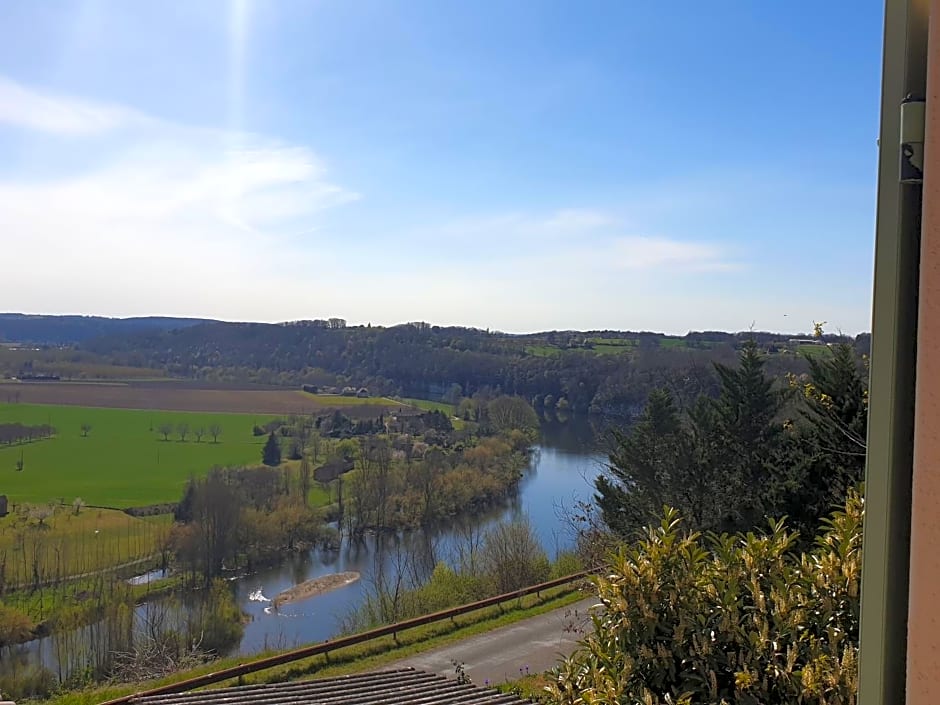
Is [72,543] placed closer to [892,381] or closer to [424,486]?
[424,486]

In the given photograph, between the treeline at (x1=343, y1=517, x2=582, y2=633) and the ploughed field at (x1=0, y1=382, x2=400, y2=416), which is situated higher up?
the ploughed field at (x1=0, y1=382, x2=400, y2=416)

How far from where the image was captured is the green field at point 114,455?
2041 centimetres

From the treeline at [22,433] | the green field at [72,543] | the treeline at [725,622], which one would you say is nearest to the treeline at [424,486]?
the green field at [72,543]

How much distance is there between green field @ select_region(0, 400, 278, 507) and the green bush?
19982 mm

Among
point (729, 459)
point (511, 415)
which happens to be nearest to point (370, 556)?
point (729, 459)

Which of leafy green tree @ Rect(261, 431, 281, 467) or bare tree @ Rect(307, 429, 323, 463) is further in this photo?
bare tree @ Rect(307, 429, 323, 463)

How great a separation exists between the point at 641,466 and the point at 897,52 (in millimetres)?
9088

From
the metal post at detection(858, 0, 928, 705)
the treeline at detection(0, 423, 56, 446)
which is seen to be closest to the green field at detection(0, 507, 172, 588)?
the treeline at detection(0, 423, 56, 446)

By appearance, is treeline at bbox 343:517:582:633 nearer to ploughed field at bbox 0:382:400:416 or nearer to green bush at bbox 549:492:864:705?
green bush at bbox 549:492:864:705

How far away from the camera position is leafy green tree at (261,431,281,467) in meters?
23.6

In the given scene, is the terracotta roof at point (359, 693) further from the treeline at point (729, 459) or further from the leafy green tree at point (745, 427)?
the leafy green tree at point (745, 427)

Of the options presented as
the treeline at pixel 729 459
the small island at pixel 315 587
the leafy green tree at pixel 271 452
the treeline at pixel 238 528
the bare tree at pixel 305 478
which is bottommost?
the small island at pixel 315 587

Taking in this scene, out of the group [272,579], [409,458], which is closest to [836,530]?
[272,579]

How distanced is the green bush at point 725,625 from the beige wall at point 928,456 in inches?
48.2
